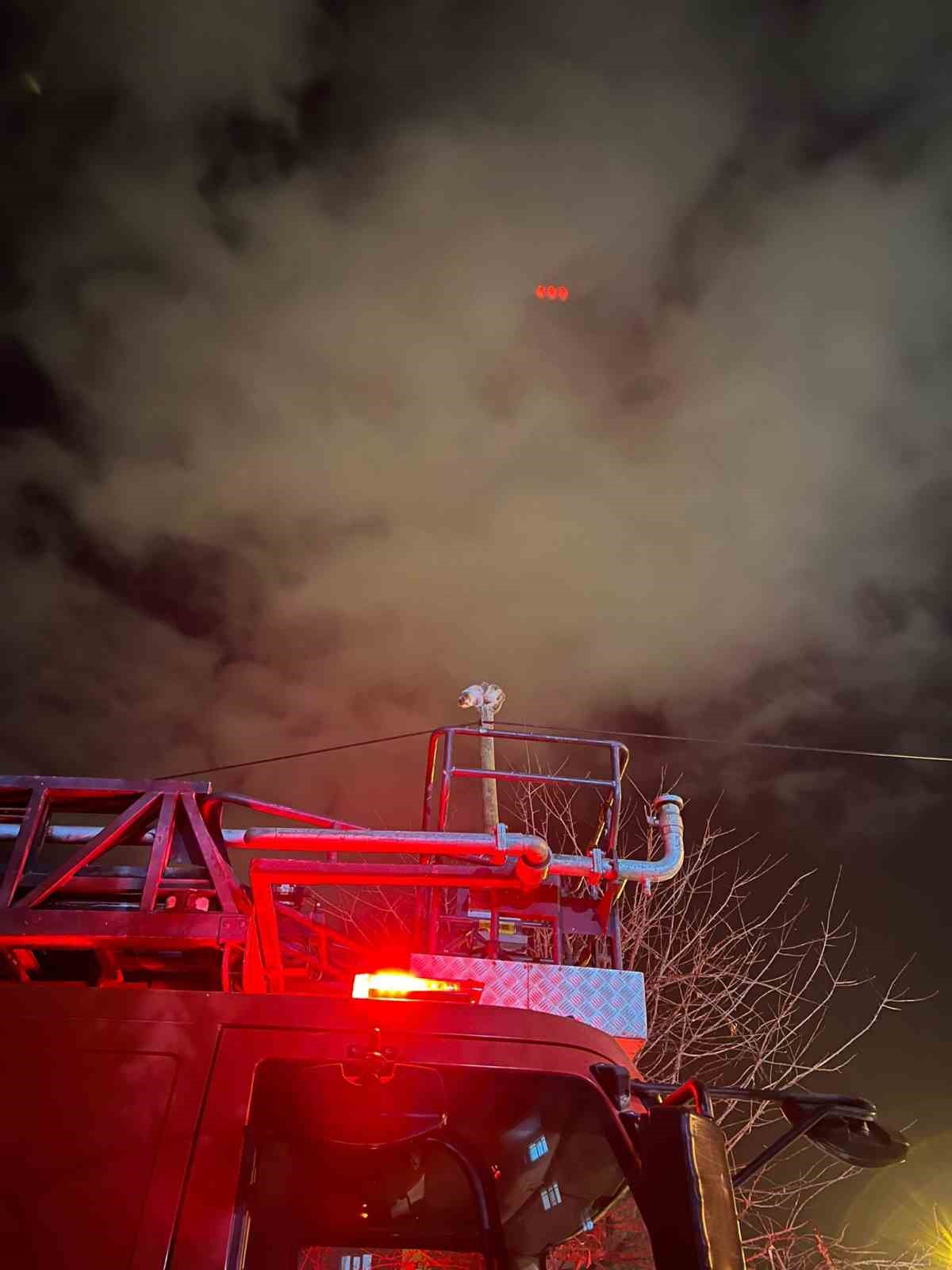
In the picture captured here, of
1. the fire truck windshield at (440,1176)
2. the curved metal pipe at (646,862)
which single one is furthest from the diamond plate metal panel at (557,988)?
the fire truck windshield at (440,1176)

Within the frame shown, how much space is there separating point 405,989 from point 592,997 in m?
2.52

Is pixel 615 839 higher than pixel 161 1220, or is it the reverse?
pixel 615 839

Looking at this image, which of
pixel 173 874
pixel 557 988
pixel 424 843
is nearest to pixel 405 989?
pixel 424 843

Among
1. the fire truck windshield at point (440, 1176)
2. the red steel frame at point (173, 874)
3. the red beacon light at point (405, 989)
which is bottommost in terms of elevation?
the fire truck windshield at point (440, 1176)

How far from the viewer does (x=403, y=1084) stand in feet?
11.0

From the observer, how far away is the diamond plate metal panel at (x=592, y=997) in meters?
5.74

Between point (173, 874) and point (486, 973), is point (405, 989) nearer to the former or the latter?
point (173, 874)

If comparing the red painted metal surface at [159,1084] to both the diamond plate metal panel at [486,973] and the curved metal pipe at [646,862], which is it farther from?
the diamond plate metal panel at [486,973]

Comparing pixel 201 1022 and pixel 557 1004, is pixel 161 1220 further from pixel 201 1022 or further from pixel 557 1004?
pixel 557 1004

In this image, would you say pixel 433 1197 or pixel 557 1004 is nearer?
pixel 433 1197

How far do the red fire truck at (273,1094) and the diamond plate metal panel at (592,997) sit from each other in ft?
4.31

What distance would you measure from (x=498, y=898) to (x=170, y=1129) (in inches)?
156

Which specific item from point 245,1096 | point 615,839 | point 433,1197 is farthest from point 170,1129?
point 615,839

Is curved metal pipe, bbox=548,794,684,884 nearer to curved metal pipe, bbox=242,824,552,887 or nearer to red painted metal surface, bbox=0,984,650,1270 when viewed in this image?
→ curved metal pipe, bbox=242,824,552,887
